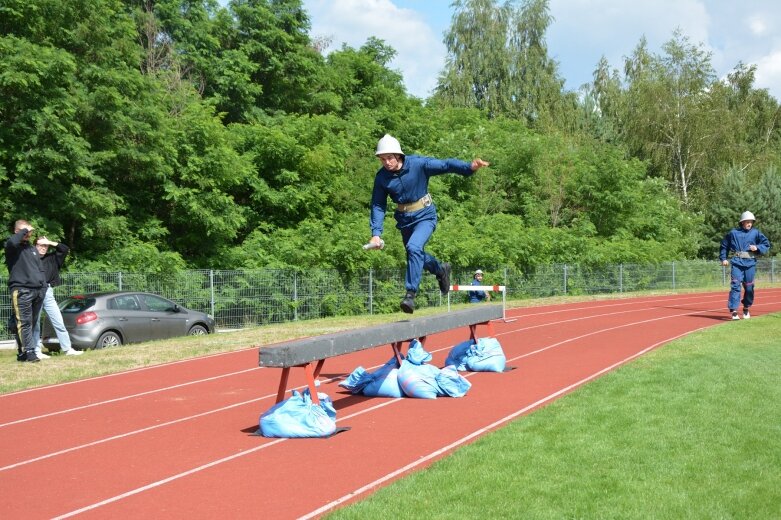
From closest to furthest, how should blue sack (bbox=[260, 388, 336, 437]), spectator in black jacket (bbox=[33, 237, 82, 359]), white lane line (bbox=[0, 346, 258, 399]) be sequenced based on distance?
blue sack (bbox=[260, 388, 336, 437])
white lane line (bbox=[0, 346, 258, 399])
spectator in black jacket (bbox=[33, 237, 82, 359])

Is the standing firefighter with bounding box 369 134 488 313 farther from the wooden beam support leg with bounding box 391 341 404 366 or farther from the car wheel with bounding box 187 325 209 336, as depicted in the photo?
the car wheel with bounding box 187 325 209 336

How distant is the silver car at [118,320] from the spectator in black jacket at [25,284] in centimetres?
219

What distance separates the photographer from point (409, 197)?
422 inches

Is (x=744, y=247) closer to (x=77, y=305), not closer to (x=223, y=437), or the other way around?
(x=77, y=305)

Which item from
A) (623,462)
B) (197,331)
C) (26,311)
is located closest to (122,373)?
(26,311)

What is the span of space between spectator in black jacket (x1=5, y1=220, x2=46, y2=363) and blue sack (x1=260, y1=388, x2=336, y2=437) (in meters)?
7.88

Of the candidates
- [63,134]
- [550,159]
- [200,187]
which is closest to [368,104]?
[550,159]

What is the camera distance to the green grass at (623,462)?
19.3 ft

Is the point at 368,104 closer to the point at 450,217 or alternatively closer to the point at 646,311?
the point at 450,217

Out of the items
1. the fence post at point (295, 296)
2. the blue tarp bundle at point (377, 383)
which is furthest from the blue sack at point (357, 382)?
the fence post at point (295, 296)

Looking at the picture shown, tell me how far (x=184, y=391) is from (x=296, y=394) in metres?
3.61

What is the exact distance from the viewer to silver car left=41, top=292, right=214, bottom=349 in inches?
688

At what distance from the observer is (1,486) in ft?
23.7

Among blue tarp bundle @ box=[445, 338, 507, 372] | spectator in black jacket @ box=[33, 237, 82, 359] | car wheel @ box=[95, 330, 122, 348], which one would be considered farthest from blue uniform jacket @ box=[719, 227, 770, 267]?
spectator in black jacket @ box=[33, 237, 82, 359]
